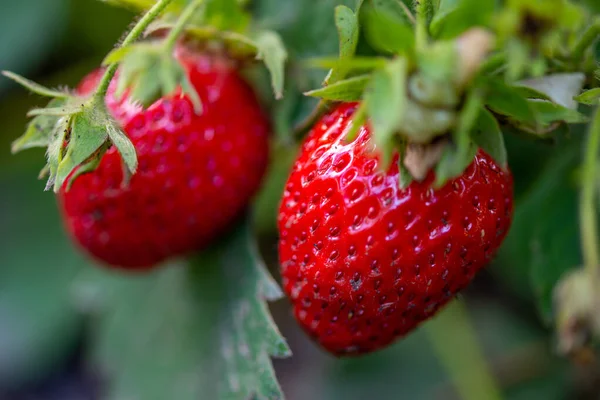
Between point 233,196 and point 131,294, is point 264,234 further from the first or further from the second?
point 233,196

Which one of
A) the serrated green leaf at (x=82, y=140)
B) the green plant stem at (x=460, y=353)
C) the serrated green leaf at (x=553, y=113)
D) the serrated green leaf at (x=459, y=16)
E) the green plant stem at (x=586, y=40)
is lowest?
the green plant stem at (x=460, y=353)

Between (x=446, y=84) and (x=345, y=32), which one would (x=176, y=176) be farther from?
(x=446, y=84)

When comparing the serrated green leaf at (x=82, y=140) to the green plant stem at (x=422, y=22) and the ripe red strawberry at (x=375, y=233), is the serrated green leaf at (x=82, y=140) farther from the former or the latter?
the green plant stem at (x=422, y=22)

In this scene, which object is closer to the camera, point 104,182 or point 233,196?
point 104,182

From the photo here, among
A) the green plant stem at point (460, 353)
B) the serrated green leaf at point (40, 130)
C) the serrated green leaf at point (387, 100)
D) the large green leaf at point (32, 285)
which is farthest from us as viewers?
the large green leaf at point (32, 285)

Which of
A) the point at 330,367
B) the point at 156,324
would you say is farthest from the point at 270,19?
the point at 330,367

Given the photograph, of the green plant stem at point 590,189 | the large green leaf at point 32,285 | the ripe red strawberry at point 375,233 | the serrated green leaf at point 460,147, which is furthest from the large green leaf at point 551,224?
the large green leaf at point 32,285

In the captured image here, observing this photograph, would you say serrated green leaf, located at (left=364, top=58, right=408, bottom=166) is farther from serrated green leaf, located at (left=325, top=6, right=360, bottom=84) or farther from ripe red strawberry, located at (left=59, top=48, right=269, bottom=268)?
ripe red strawberry, located at (left=59, top=48, right=269, bottom=268)
